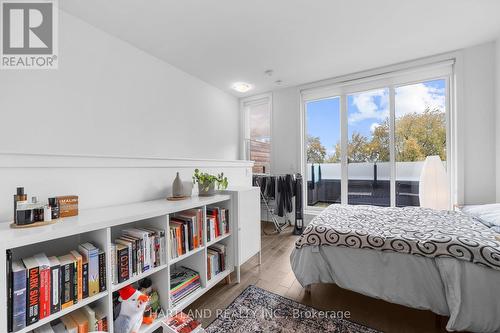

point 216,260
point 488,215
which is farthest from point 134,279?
point 488,215

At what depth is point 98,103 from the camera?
2068mm

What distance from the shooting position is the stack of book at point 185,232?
162 centimetres

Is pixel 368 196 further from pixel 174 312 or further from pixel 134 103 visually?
pixel 134 103

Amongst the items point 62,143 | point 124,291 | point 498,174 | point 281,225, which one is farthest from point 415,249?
point 62,143

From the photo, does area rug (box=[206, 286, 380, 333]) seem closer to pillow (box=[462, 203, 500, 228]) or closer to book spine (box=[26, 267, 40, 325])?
book spine (box=[26, 267, 40, 325])

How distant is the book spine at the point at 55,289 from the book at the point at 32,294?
50 mm

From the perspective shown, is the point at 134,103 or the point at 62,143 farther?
the point at 134,103

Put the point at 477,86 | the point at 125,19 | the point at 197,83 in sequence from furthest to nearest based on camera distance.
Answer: the point at 197,83 → the point at 477,86 → the point at 125,19

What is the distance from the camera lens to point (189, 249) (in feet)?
5.72

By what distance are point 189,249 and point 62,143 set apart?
144 centimetres

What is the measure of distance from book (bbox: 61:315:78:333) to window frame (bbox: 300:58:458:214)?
3.46 metres

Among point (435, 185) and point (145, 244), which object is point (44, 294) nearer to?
point (145, 244)

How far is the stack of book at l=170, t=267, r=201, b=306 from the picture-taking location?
5.32 feet

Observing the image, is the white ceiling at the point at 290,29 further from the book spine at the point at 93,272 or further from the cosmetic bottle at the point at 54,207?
the book spine at the point at 93,272
